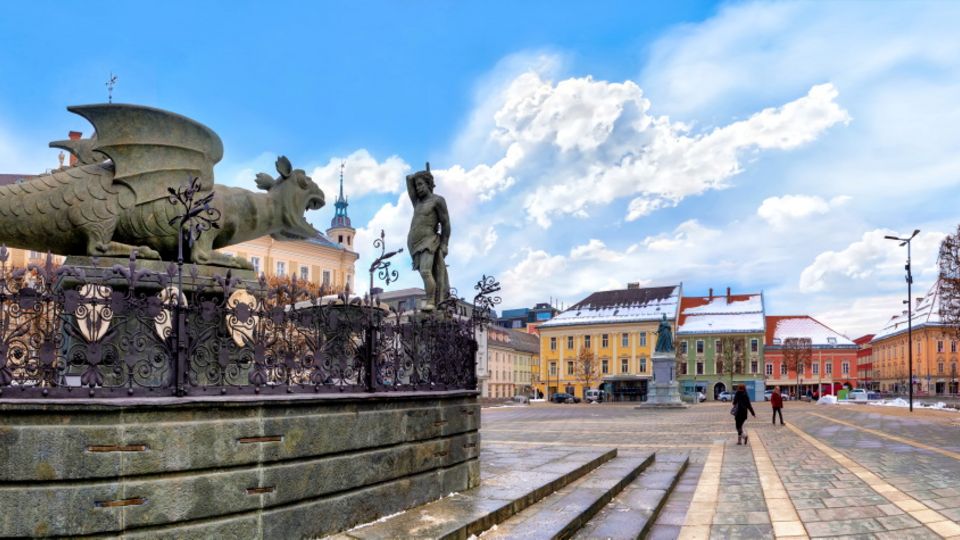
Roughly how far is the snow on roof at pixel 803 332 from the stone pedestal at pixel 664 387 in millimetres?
48729

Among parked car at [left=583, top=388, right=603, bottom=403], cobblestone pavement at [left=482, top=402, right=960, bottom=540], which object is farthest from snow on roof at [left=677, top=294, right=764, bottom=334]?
cobblestone pavement at [left=482, top=402, right=960, bottom=540]

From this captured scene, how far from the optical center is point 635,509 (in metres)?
8.34

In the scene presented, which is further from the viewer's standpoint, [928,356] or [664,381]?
[928,356]

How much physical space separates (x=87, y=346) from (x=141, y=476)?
2.99 ft

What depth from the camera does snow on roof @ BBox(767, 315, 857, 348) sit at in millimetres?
89025

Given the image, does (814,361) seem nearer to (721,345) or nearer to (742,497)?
(721,345)

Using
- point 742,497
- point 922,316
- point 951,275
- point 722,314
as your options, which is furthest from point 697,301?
point 742,497

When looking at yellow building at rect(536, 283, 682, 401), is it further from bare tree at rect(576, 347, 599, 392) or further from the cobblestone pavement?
the cobblestone pavement

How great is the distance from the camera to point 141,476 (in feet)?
14.6

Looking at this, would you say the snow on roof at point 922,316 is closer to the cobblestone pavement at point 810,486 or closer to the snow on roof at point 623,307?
the snow on roof at point 623,307

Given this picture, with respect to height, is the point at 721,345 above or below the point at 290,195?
below

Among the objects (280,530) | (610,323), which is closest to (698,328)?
(610,323)

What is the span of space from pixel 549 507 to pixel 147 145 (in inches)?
224

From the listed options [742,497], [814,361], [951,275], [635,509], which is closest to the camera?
[635,509]
